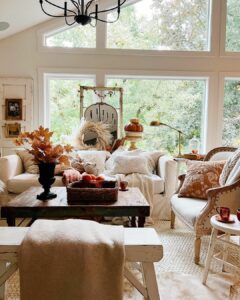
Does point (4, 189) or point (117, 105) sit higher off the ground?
point (117, 105)

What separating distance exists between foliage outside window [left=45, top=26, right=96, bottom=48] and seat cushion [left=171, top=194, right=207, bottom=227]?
9.27 feet

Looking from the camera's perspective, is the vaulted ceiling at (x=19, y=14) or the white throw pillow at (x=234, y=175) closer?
the white throw pillow at (x=234, y=175)

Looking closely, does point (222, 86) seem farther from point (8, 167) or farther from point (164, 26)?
point (8, 167)

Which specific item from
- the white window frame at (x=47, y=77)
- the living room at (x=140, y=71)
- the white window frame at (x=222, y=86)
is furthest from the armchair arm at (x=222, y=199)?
the white window frame at (x=47, y=77)

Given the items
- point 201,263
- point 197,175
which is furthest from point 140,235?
point 197,175

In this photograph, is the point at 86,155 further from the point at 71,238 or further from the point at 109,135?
the point at 71,238

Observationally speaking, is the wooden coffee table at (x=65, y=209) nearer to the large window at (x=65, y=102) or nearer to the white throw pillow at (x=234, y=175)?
the white throw pillow at (x=234, y=175)

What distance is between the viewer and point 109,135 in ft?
15.2

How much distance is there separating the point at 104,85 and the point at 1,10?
1.71 m

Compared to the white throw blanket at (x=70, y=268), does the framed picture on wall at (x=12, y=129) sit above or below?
above

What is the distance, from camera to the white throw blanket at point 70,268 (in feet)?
4.24

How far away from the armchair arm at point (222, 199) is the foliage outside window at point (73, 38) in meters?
3.11

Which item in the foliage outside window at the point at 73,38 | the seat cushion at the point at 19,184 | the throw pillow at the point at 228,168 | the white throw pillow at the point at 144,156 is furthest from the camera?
the foliage outside window at the point at 73,38

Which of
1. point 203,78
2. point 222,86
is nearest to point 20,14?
point 203,78
